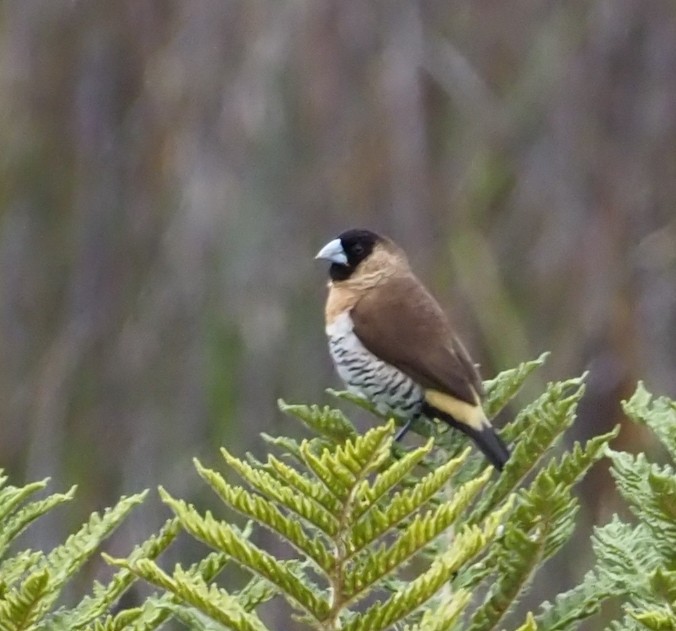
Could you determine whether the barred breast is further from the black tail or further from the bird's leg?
the black tail

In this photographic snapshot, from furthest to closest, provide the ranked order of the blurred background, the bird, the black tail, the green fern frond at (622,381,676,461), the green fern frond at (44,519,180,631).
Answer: the blurred background, the bird, the black tail, the green fern frond at (622,381,676,461), the green fern frond at (44,519,180,631)

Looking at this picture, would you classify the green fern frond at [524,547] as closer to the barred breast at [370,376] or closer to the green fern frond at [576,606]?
the green fern frond at [576,606]

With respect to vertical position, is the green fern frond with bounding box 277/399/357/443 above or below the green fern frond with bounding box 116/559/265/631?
above

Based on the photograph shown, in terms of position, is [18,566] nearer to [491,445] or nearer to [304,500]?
[304,500]

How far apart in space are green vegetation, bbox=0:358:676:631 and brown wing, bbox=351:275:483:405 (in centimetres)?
141

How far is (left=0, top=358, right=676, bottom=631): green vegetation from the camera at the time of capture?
111 centimetres

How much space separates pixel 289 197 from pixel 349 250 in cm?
61

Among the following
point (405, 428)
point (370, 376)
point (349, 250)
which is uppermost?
point (349, 250)

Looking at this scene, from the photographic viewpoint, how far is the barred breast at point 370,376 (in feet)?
10.8

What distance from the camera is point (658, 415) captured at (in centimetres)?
151

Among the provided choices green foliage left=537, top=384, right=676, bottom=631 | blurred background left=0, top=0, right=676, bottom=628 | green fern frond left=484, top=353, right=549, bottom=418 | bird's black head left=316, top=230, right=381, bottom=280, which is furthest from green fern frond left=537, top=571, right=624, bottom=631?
blurred background left=0, top=0, right=676, bottom=628

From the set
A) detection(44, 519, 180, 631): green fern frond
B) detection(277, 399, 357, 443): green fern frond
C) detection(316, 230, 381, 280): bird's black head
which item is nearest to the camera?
detection(44, 519, 180, 631): green fern frond

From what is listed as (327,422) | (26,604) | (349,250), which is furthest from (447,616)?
(349,250)

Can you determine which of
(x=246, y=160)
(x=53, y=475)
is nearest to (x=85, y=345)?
(x=53, y=475)
